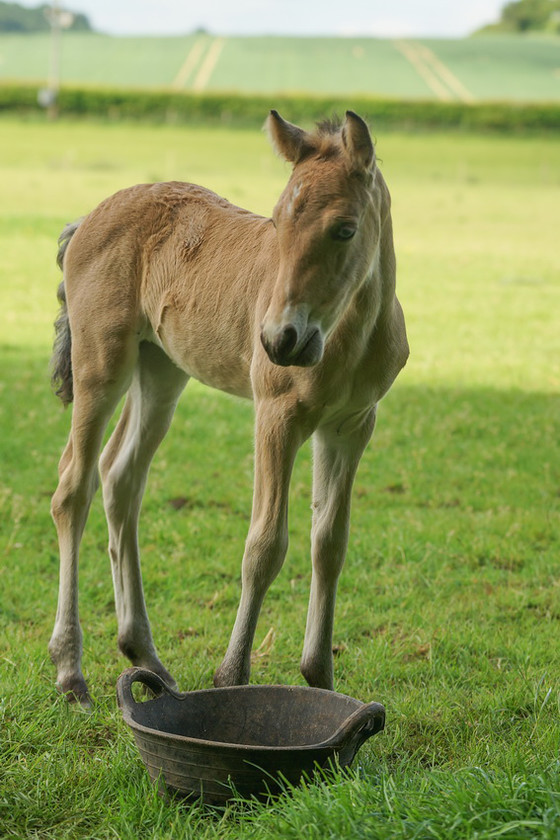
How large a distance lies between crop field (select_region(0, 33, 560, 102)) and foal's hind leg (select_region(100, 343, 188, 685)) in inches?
2452

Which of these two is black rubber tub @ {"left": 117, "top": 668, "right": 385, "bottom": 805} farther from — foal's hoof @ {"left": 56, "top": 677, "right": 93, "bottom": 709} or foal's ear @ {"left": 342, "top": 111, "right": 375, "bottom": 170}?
foal's ear @ {"left": 342, "top": 111, "right": 375, "bottom": 170}

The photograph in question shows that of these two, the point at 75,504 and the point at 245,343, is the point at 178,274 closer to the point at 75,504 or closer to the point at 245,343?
the point at 245,343

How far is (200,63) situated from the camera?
263 ft

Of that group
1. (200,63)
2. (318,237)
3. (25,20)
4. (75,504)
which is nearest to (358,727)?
(318,237)

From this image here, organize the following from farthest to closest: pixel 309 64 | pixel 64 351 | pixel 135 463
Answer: pixel 309 64 → pixel 64 351 → pixel 135 463

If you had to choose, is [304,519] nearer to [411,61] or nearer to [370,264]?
[370,264]

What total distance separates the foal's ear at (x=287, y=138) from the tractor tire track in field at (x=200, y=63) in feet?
206

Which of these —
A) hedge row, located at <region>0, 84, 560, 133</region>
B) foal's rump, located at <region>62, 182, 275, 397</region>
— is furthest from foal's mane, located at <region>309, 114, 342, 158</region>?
hedge row, located at <region>0, 84, 560, 133</region>

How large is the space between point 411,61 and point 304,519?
84.3m

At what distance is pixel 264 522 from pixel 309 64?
84410 mm

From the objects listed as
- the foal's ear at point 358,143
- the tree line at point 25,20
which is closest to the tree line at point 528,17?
the tree line at point 25,20

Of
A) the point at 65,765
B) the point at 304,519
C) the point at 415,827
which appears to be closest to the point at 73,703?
the point at 65,765

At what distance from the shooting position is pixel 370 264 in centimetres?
368

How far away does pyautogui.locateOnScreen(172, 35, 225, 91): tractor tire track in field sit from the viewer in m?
70.5
